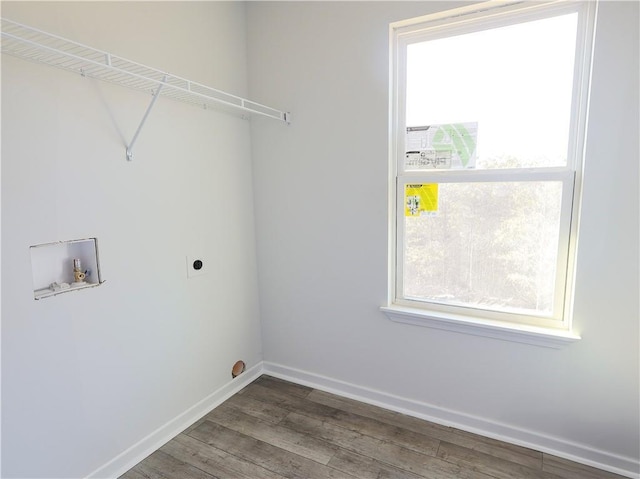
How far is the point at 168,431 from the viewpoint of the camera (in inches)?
78.4

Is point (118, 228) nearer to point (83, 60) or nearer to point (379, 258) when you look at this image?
point (83, 60)

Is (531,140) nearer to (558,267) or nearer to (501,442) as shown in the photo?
(558,267)

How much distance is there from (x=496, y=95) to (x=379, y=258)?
1029mm

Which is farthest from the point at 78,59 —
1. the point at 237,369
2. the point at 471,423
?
the point at 471,423

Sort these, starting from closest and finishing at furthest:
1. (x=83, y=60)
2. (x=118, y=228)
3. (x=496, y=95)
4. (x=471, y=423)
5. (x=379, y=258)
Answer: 1. (x=83, y=60)
2. (x=118, y=228)
3. (x=496, y=95)
4. (x=471, y=423)
5. (x=379, y=258)

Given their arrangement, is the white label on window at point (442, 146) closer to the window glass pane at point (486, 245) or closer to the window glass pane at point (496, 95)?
the window glass pane at point (496, 95)

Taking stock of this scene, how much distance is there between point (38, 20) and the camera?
4.51ft

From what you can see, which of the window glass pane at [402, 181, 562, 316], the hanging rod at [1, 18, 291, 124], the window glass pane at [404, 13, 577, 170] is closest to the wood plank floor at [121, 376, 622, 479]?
the window glass pane at [402, 181, 562, 316]

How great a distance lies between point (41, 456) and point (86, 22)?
5.84 ft

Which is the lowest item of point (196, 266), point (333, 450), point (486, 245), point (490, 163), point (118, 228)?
point (333, 450)

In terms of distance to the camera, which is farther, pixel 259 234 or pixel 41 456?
pixel 259 234

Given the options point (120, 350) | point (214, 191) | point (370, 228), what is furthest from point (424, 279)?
point (120, 350)

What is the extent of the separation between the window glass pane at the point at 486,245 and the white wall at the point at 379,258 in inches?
6.1

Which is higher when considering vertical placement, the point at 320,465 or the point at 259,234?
the point at 259,234
